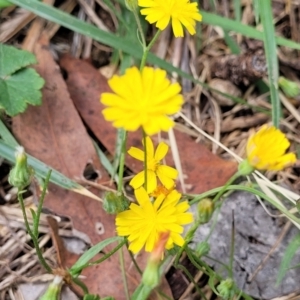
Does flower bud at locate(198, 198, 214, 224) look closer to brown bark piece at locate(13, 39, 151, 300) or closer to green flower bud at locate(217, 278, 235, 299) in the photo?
green flower bud at locate(217, 278, 235, 299)

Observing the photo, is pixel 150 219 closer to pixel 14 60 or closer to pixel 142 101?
pixel 142 101

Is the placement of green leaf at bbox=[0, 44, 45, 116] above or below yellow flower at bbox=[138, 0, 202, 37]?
below

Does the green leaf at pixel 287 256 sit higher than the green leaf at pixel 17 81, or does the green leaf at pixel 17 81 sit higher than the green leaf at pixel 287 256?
the green leaf at pixel 17 81

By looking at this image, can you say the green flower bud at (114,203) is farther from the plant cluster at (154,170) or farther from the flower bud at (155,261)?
the flower bud at (155,261)

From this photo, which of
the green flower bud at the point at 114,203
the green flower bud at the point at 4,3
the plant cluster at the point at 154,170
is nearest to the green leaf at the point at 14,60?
the green flower bud at the point at 4,3

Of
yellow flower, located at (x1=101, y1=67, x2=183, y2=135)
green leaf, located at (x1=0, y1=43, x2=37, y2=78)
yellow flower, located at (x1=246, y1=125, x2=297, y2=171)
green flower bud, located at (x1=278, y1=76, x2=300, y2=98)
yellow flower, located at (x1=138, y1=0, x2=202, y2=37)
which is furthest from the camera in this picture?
green leaf, located at (x1=0, y1=43, x2=37, y2=78)

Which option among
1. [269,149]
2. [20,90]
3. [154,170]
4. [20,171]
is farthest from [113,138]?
[269,149]

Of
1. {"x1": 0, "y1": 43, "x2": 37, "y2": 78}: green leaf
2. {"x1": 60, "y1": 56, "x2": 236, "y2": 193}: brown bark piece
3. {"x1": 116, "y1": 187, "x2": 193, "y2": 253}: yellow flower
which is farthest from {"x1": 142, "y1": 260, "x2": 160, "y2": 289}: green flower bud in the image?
{"x1": 0, "y1": 43, "x2": 37, "y2": 78}: green leaf
